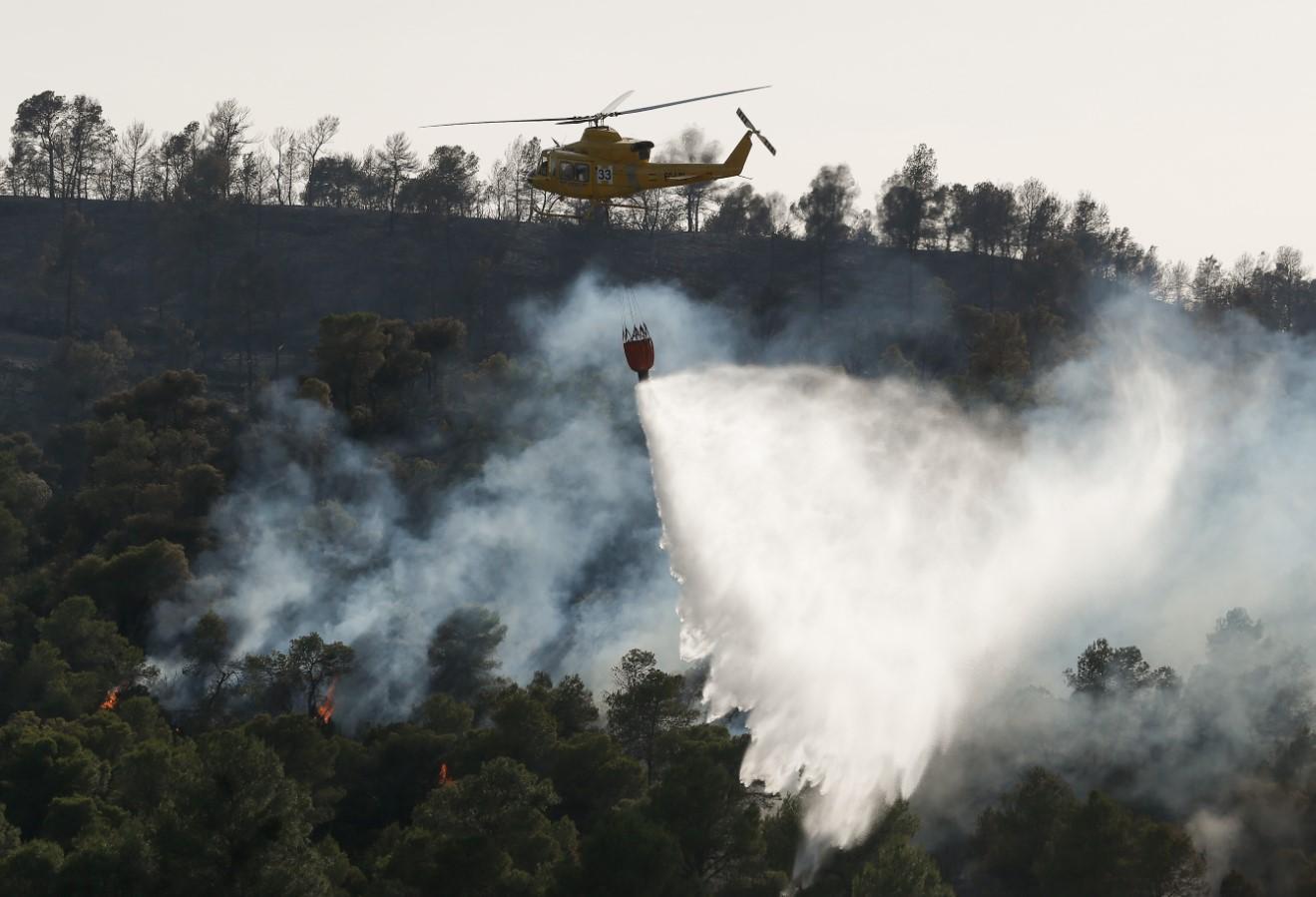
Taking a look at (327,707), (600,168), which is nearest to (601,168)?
(600,168)

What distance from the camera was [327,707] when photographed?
87938mm

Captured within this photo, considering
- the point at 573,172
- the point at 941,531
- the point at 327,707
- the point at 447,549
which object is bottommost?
the point at 327,707

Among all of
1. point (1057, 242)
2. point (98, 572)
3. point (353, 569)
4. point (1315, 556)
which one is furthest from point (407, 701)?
point (1057, 242)

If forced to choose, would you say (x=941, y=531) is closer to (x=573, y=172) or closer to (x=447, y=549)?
(x=447, y=549)

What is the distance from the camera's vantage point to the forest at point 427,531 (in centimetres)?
6456

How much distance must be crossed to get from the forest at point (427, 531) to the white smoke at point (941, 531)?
3.12m

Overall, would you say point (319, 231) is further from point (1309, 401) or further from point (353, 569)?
point (1309, 401)

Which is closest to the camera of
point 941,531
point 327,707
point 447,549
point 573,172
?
point 573,172

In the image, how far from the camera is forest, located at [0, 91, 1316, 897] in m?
64.6

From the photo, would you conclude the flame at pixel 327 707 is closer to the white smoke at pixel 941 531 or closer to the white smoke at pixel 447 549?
the white smoke at pixel 447 549

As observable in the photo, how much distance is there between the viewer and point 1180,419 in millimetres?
121625

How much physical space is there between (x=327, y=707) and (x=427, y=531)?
18.7 metres

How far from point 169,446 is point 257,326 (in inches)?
1834

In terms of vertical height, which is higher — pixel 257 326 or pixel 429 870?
pixel 257 326
